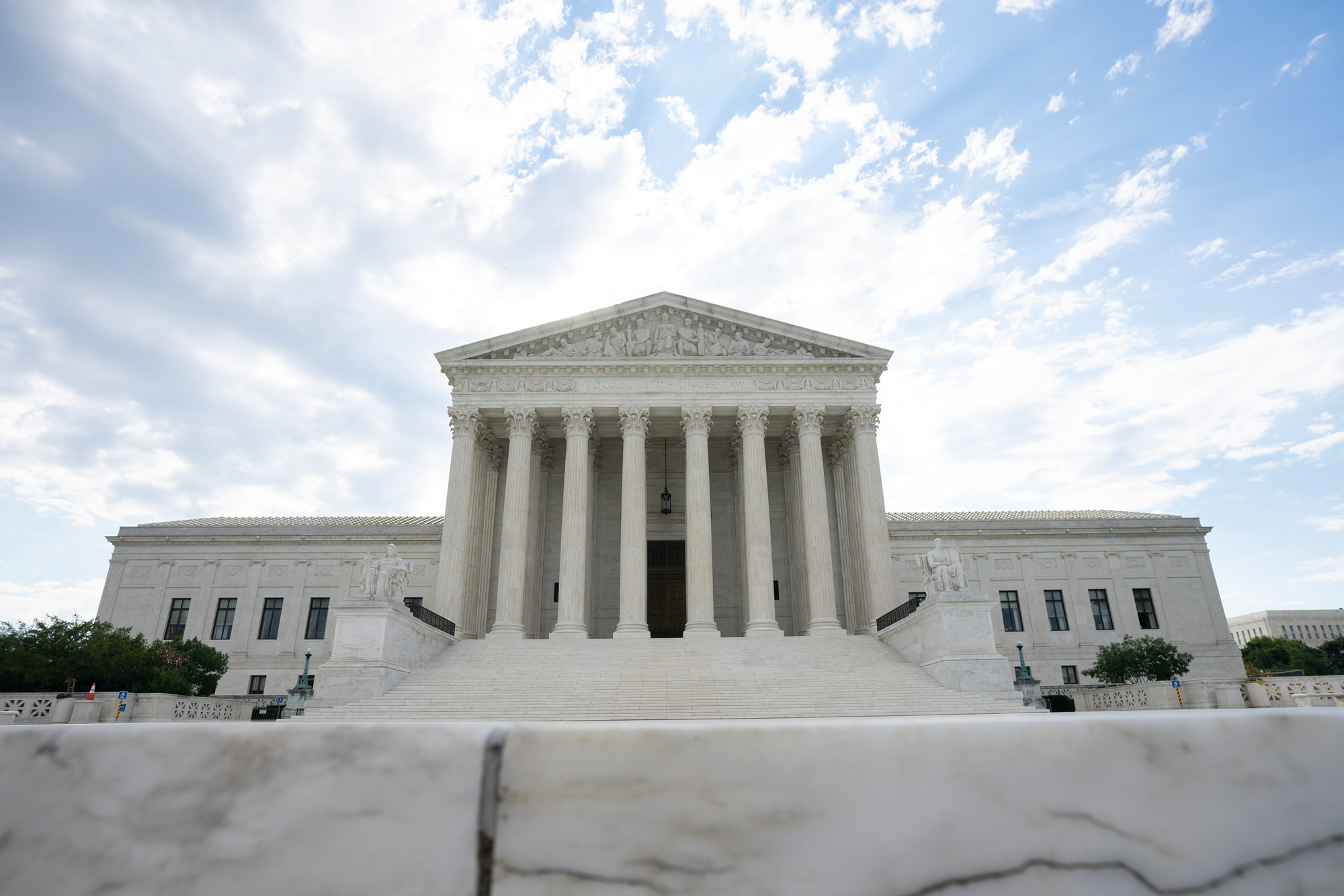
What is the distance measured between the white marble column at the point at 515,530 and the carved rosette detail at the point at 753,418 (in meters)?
8.99

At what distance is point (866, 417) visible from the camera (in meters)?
31.2

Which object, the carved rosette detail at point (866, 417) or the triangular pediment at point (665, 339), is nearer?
the carved rosette detail at point (866, 417)

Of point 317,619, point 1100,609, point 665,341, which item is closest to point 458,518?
point 665,341

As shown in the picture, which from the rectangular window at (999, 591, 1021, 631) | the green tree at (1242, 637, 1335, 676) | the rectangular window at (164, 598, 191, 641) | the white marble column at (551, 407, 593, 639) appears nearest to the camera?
the white marble column at (551, 407, 593, 639)

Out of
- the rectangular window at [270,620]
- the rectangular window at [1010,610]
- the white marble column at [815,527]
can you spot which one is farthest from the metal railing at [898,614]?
the rectangular window at [270,620]

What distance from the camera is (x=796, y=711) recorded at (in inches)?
737

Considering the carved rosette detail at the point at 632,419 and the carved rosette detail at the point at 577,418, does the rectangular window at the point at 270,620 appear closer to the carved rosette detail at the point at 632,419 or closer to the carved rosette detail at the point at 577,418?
the carved rosette detail at the point at 577,418

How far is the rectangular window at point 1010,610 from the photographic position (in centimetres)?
3794

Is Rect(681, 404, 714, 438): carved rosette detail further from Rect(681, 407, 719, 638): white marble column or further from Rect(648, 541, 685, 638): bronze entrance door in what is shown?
Rect(648, 541, 685, 638): bronze entrance door

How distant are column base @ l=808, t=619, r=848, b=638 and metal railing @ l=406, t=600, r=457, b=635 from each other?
44.7ft

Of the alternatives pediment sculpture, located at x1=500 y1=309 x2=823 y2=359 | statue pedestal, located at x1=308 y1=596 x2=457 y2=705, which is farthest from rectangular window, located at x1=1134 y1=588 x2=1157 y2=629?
statue pedestal, located at x1=308 y1=596 x2=457 y2=705

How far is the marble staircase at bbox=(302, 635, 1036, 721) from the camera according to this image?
18969 mm

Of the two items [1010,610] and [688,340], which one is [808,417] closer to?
[688,340]

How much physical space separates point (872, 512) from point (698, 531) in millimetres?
7347
